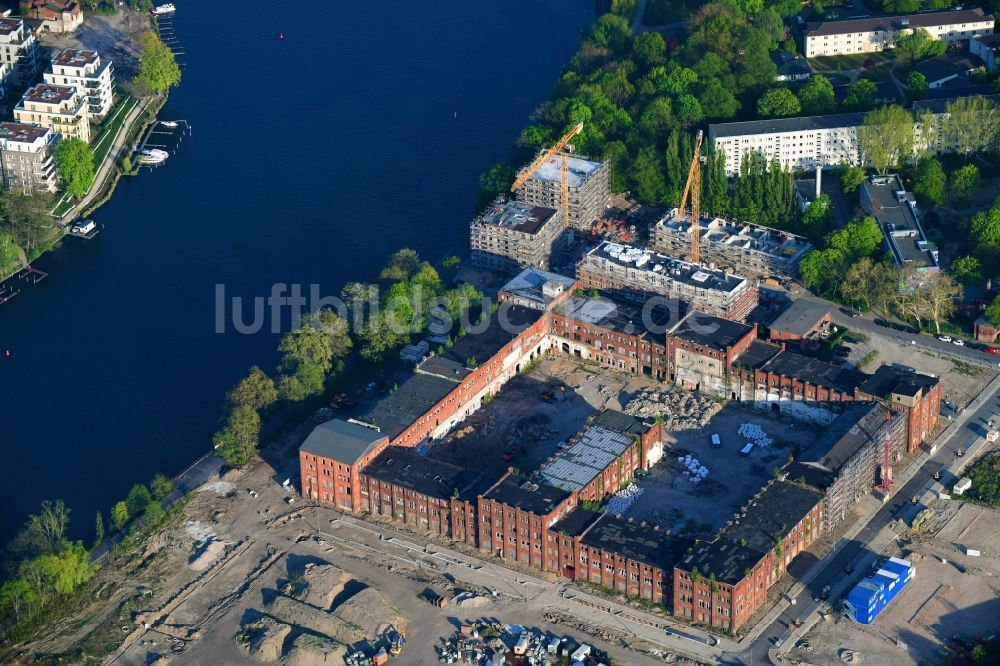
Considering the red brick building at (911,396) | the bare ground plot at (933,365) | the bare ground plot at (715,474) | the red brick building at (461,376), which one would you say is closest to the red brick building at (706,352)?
the bare ground plot at (715,474)

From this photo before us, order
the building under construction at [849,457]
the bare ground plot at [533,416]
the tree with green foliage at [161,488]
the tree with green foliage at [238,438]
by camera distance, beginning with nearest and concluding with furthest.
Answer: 1. the building under construction at [849,457]
2. the tree with green foliage at [161,488]
3. the tree with green foliage at [238,438]
4. the bare ground plot at [533,416]

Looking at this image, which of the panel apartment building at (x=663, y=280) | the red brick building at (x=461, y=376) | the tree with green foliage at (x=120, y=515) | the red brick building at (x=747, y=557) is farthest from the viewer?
the panel apartment building at (x=663, y=280)

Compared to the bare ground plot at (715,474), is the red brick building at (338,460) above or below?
above

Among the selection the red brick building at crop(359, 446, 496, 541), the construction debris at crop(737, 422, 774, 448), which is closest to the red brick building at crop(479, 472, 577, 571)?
the red brick building at crop(359, 446, 496, 541)

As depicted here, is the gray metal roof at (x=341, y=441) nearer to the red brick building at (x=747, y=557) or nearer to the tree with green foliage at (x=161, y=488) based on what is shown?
the tree with green foliage at (x=161, y=488)

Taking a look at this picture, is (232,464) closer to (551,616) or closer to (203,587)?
(203,587)

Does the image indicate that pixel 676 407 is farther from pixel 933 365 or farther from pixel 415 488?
pixel 415 488

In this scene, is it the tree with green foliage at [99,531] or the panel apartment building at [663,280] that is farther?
the panel apartment building at [663,280]
